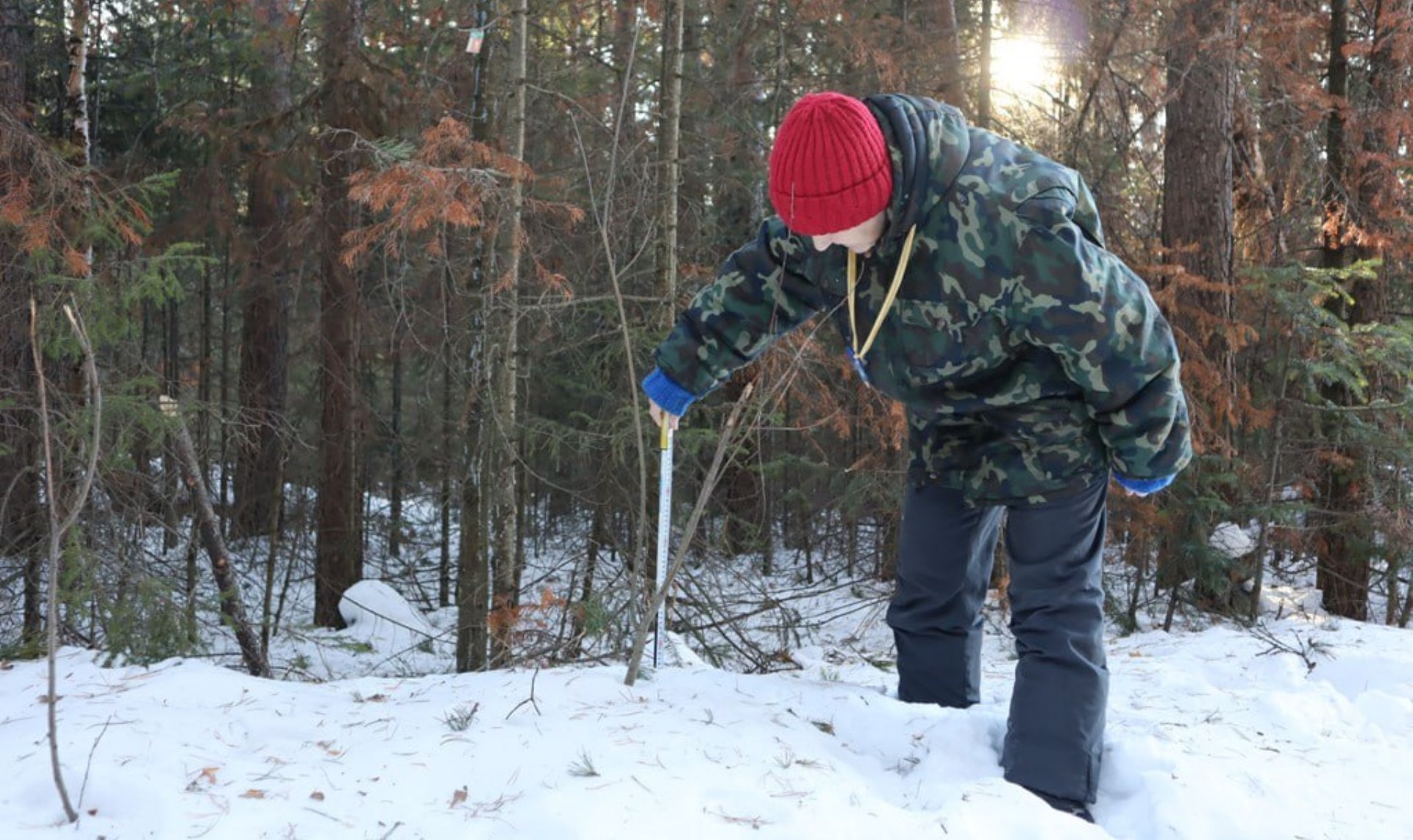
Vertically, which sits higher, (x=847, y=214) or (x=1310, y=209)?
(x=1310, y=209)

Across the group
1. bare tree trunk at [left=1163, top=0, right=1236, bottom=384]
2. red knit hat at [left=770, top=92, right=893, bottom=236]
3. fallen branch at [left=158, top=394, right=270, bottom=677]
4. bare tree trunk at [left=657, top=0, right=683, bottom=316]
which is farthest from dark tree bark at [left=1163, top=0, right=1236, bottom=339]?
fallen branch at [left=158, top=394, right=270, bottom=677]

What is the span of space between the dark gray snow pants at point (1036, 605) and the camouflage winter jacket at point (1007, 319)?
0.12m

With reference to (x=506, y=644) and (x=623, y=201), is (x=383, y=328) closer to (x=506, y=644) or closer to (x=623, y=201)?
(x=623, y=201)

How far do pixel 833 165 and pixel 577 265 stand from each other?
5.28 metres

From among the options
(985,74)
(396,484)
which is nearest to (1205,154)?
(985,74)

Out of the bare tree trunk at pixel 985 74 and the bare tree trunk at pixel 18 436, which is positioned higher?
the bare tree trunk at pixel 985 74

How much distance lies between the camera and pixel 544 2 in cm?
661

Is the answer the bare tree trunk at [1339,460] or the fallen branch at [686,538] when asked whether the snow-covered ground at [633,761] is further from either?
the bare tree trunk at [1339,460]

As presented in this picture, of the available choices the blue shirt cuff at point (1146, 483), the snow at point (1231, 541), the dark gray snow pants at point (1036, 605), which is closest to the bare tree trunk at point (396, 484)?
the snow at point (1231, 541)

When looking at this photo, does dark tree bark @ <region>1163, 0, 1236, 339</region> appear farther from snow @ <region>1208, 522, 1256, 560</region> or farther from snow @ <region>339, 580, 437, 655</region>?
snow @ <region>339, 580, 437, 655</region>

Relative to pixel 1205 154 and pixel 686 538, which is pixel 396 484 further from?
pixel 686 538

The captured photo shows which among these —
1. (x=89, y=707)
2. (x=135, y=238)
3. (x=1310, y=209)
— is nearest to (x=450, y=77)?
(x=135, y=238)

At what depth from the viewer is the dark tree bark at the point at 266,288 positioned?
9.41 metres

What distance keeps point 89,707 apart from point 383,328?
8.70 metres
